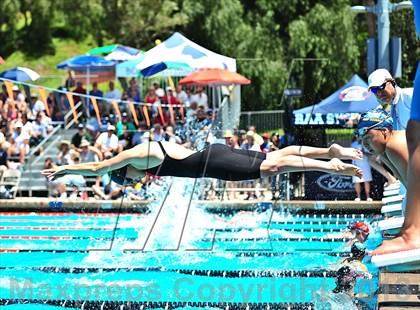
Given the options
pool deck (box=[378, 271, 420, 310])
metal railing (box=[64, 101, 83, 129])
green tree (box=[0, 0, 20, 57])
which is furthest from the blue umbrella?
green tree (box=[0, 0, 20, 57])

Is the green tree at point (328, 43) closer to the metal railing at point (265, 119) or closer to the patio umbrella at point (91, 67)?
the metal railing at point (265, 119)

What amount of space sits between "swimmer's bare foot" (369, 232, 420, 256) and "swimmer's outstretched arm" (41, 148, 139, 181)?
13.5ft

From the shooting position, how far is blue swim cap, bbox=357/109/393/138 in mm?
5812

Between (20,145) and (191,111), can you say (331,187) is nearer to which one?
(191,111)

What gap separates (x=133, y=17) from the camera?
100 feet

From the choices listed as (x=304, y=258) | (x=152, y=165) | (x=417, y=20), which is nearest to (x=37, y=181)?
(x=304, y=258)

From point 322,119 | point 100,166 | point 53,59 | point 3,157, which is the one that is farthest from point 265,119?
point 53,59

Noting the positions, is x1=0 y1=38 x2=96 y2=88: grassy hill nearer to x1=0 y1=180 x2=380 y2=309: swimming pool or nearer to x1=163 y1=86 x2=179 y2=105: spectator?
x1=163 y1=86 x2=179 y2=105: spectator

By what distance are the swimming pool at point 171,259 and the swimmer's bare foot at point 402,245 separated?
3907 mm

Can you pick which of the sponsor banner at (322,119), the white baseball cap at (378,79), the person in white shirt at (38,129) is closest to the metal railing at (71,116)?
the person in white shirt at (38,129)

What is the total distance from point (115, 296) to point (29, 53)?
27.7 meters

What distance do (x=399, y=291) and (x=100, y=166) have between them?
2837mm

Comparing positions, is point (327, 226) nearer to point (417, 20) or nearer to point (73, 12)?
point (417, 20)

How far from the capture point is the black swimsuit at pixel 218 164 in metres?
7.42
